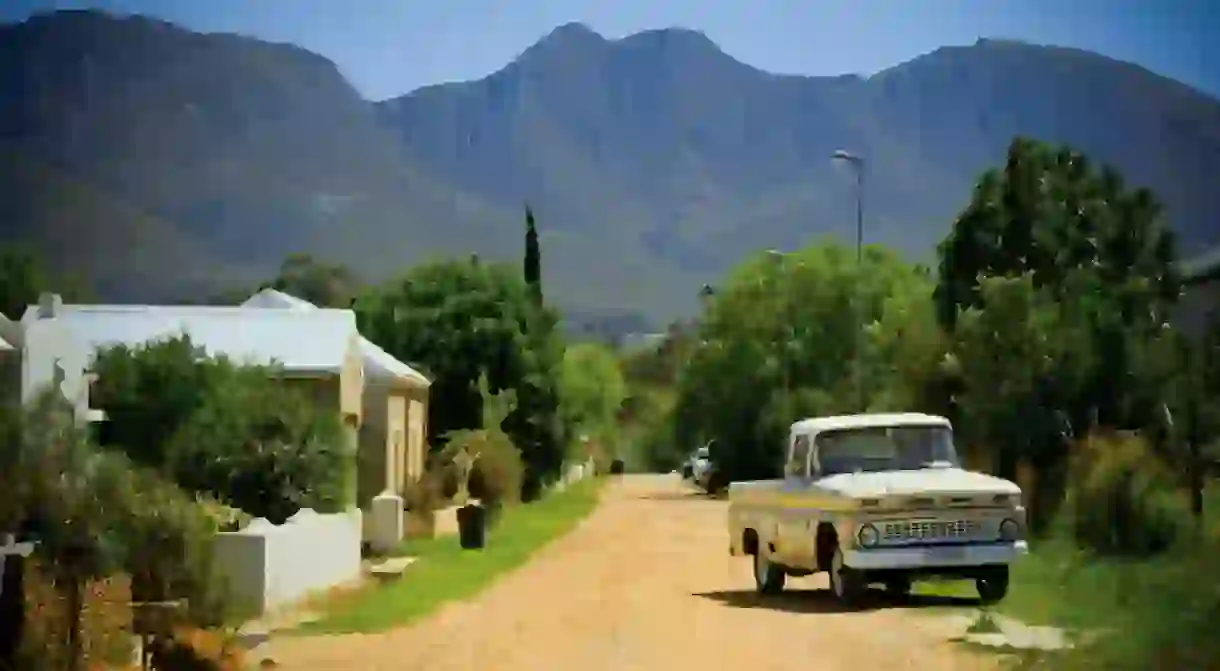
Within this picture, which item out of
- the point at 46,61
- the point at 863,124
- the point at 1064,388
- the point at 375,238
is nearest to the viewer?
the point at 1064,388

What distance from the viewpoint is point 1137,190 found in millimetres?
55656

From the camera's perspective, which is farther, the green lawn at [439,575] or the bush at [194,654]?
the green lawn at [439,575]

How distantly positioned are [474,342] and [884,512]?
1516 inches

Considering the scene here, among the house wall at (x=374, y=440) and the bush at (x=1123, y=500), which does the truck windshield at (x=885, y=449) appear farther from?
the house wall at (x=374, y=440)

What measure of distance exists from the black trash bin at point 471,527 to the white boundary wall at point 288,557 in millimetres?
7313

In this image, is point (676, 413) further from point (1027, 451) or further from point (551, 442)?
point (1027, 451)


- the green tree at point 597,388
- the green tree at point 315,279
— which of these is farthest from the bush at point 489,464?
the green tree at point 315,279

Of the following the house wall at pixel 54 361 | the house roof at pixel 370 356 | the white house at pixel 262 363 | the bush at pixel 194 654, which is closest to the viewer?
the bush at pixel 194 654

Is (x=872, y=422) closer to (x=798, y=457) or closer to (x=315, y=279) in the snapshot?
(x=798, y=457)

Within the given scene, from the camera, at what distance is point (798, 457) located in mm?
23031

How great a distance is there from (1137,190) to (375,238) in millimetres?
85102

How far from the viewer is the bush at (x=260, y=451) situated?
25578mm


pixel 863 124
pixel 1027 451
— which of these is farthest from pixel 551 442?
pixel 863 124

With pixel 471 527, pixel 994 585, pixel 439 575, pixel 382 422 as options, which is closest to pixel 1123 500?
pixel 994 585
